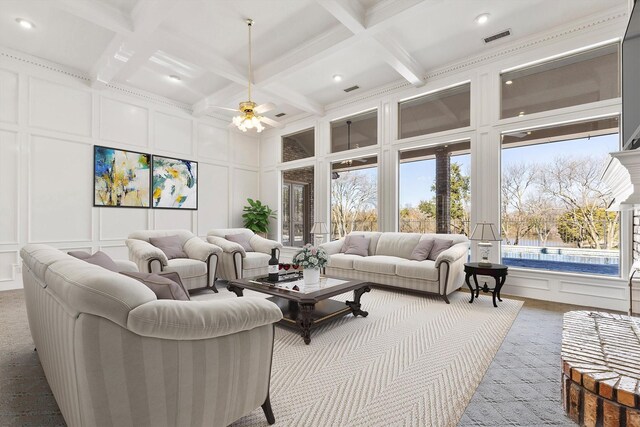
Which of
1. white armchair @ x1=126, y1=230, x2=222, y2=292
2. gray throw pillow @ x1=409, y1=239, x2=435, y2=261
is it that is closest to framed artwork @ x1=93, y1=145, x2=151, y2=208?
white armchair @ x1=126, y1=230, x2=222, y2=292

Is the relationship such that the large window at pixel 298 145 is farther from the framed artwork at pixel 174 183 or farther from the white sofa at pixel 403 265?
the white sofa at pixel 403 265

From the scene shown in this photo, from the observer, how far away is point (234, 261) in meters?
4.81

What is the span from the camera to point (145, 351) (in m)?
1.19

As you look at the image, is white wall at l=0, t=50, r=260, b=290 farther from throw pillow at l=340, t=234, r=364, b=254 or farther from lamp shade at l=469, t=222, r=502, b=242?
lamp shade at l=469, t=222, r=502, b=242

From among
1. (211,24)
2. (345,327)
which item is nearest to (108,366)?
(345,327)

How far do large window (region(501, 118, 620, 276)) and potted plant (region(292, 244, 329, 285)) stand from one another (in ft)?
10.0

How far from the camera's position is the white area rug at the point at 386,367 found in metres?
1.76

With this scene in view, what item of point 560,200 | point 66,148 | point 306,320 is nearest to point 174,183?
point 66,148

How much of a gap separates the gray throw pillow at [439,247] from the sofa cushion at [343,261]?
1100 millimetres

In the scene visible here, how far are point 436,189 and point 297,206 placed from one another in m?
3.42

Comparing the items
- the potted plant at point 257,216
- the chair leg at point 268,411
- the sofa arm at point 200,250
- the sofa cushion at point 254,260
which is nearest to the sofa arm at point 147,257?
the sofa arm at point 200,250

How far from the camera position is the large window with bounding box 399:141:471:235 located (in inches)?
197

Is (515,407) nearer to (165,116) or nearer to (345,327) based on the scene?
(345,327)

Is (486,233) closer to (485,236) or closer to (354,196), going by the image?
(485,236)
